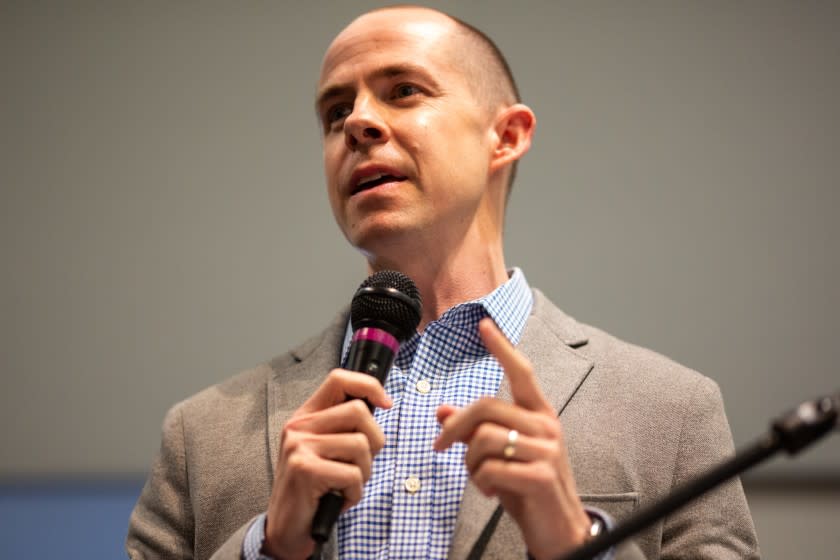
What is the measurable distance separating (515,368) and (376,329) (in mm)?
218

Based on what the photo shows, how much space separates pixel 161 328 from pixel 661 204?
1432 millimetres

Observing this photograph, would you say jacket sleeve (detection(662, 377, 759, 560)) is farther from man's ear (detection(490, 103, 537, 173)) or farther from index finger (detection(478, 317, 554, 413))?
man's ear (detection(490, 103, 537, 173))

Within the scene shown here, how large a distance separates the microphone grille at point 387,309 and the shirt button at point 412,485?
32 centimetres

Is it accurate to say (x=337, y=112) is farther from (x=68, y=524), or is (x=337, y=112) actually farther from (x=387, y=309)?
(x=68, y=524)

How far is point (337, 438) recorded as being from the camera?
1.17m

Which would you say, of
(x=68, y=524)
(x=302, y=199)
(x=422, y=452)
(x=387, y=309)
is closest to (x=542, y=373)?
(x=422, y=452)

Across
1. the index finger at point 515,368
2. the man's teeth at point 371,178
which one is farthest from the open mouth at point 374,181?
the index finger at point 515,368

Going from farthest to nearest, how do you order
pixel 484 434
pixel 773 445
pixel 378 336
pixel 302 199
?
pixel 302 199 → pixel 378 336 → pixel 484 434 → pixel 773 445

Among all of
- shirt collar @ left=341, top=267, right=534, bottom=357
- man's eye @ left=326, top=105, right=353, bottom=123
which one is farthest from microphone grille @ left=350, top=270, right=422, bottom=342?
man's eye @ left=326, top=105, right=353, bottom=123

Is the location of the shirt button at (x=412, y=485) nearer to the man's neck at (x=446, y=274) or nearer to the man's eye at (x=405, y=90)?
the man's neck at (x=446, y=274)

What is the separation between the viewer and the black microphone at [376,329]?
116cm

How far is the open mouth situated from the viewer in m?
1.76

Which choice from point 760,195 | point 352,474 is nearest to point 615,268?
point 760,195

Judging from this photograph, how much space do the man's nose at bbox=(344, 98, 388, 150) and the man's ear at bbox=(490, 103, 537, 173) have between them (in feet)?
1.02
